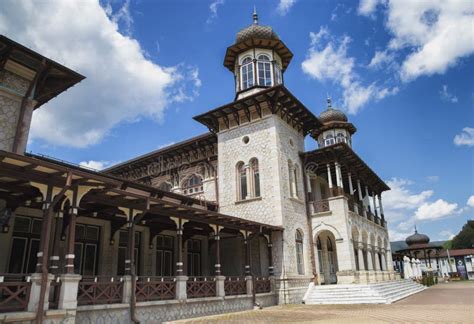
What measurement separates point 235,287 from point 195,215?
13.0ft

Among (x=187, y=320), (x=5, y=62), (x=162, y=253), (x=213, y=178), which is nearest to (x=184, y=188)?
(x=213, y=178)

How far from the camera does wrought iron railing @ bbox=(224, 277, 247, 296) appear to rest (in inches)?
603

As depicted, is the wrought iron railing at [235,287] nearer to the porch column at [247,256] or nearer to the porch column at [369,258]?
the porch column at [247,256]

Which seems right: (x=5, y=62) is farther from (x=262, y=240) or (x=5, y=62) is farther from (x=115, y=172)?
(x=115, y=172)

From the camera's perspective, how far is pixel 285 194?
1923 cm

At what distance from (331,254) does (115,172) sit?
54.0ft

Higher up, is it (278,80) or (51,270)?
(278,80)

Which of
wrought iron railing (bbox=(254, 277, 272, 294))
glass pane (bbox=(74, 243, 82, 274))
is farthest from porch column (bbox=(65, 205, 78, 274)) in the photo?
wrought iron railing (bbox=(254, 277, 272, 294))

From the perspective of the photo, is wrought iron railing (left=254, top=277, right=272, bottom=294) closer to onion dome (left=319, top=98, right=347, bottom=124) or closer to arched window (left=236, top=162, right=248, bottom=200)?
arched window (left=236, top=162, right=248, bottom=200)

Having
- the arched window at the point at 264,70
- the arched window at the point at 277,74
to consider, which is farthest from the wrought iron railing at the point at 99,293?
the arched window at the point at 277,74

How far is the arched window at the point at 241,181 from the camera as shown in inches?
803

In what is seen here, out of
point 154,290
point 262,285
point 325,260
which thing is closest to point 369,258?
point 325,260

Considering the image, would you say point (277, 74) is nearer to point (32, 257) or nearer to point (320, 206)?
point (320, 206)

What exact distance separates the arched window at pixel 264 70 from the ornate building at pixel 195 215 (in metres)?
0.07
